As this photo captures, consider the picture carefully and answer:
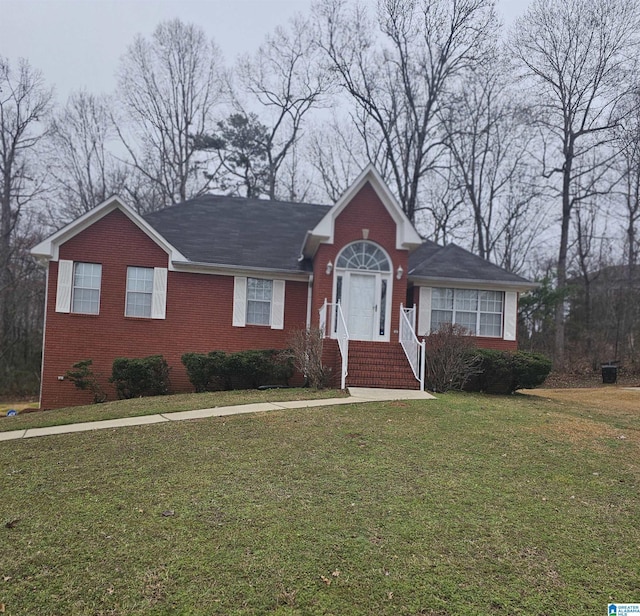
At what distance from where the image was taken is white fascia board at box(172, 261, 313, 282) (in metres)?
14.7

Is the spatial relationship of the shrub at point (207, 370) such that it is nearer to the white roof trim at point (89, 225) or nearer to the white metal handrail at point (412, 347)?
the white roof trim at point (89, 225)

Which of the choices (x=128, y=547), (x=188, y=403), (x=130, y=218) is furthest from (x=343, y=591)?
(x=130, y=218)

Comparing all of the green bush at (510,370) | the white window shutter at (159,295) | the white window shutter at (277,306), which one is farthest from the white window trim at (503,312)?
the white window shutter at (159,295)

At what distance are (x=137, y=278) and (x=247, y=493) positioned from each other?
11113 mm

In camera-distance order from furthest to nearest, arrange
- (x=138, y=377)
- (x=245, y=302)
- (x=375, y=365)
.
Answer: (x=245, y=302), (x=138, y=377), (x=375, y=365)

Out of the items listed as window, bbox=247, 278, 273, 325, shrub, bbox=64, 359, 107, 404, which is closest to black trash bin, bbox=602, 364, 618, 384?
window, bbox=247, 278, 273, 325

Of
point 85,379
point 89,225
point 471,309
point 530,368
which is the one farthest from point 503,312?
point 89,225

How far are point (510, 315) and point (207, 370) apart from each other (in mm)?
9928

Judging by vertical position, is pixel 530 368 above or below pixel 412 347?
below

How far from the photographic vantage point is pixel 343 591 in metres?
3.42

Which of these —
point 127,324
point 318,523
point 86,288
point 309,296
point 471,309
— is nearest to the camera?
point 318,523

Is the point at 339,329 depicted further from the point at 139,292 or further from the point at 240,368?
the point at 139,292

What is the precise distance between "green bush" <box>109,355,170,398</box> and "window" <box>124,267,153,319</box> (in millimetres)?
2015

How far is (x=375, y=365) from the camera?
12586 millimetres
